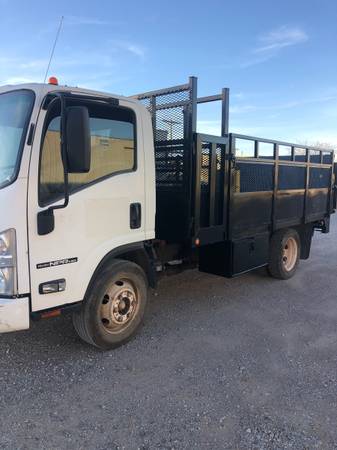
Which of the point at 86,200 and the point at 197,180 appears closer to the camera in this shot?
the point at 86,200

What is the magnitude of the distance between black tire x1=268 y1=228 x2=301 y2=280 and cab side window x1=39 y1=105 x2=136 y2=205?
10.6ft

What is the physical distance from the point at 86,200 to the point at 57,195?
277 mm

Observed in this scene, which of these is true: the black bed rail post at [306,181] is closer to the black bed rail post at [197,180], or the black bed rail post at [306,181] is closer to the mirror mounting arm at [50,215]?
the black bed rail post at [197,180]

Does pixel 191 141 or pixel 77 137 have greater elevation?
pixel 191 141

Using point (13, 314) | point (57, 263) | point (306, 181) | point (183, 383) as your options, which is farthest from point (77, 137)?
point (306, 181)

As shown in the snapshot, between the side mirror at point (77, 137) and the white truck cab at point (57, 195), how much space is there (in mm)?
14

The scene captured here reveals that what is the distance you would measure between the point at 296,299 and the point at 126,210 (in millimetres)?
3057

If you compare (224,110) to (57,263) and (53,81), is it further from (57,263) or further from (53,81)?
(57,263)

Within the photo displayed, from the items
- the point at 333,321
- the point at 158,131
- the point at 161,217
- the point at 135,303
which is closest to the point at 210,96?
the point at 158,131

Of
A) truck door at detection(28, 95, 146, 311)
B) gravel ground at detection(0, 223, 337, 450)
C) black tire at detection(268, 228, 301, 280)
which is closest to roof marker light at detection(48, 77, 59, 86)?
truck door at detection(28, 95, 146, 311)

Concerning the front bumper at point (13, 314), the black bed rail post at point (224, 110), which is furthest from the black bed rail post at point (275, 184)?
the front bumper at point (13, 314)

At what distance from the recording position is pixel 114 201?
359 cm

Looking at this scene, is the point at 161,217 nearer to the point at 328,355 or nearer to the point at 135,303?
the point at 135,303

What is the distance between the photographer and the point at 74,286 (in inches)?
131
